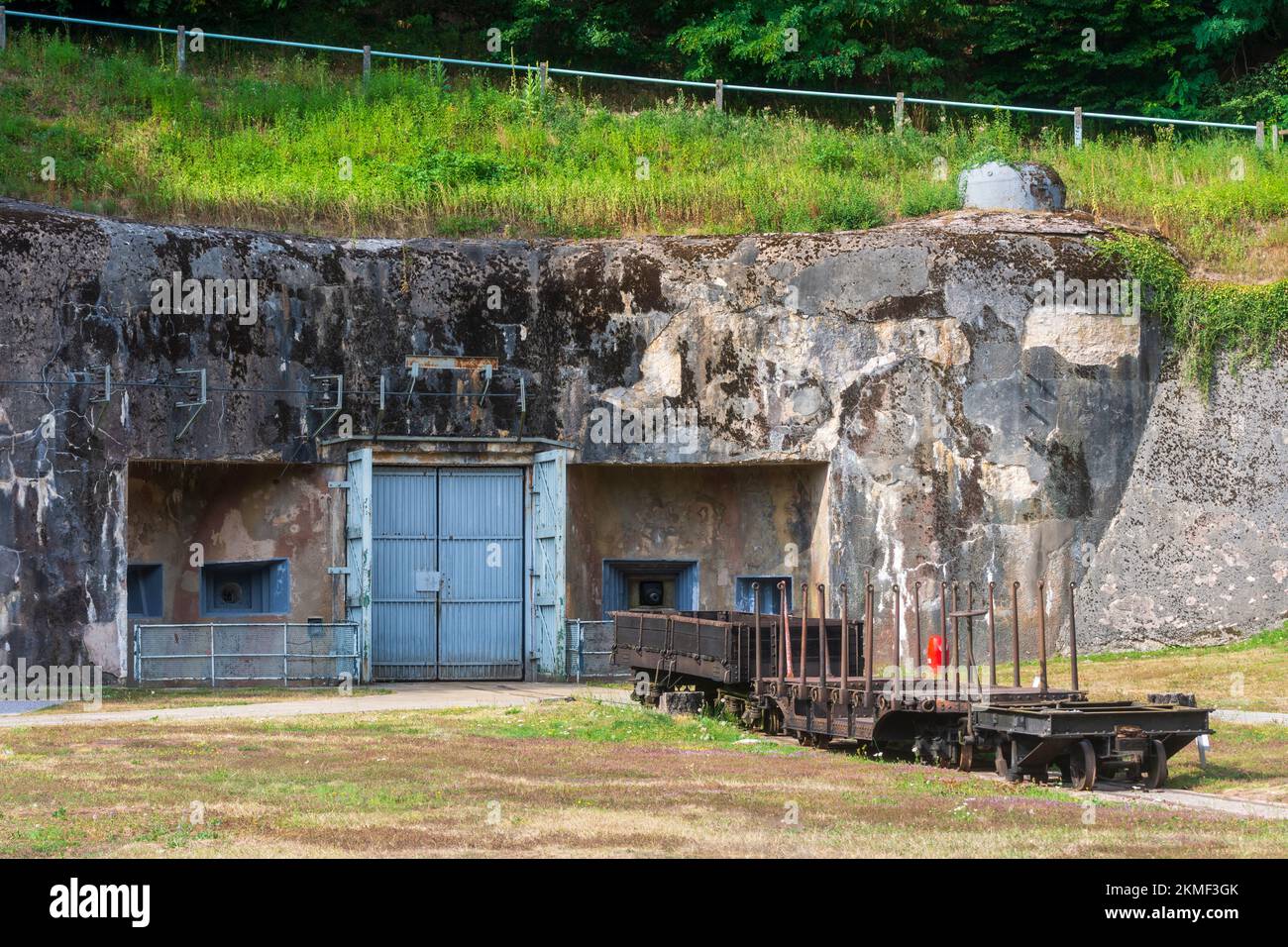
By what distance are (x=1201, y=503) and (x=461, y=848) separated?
17.3 meters

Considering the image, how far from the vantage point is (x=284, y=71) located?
33.8 metres

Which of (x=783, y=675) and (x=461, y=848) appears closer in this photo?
(x=461, y=848)

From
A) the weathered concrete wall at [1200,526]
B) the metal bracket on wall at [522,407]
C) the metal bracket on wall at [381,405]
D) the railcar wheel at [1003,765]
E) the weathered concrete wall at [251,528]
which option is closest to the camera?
the railcar wheel at [1003,765]

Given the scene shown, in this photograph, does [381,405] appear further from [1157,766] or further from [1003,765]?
[1157,766]

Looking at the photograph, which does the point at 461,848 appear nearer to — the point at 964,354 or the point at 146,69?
the point at 964,354

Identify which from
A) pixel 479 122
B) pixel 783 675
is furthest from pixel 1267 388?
pixel 479 122

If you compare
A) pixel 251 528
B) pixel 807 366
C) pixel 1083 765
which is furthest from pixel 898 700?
pixel 251 528

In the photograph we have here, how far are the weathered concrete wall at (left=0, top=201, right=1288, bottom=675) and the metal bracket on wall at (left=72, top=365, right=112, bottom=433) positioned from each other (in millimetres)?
509

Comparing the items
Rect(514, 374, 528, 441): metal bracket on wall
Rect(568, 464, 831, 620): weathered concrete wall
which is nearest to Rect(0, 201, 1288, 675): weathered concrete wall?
Rect(514, 374, 528, 441): metal bracket on wall

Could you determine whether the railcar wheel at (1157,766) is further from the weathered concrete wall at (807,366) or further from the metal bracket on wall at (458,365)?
the metal bracket on wall at (458,365)

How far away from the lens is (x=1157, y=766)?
46.7 ft

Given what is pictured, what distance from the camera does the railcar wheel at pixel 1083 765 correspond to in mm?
13922

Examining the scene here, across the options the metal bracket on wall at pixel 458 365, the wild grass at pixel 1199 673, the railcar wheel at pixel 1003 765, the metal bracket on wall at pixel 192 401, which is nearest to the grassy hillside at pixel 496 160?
the metal bracket on wall at pixel 458 365

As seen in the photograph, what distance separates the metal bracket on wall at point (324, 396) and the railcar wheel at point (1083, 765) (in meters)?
13.6
